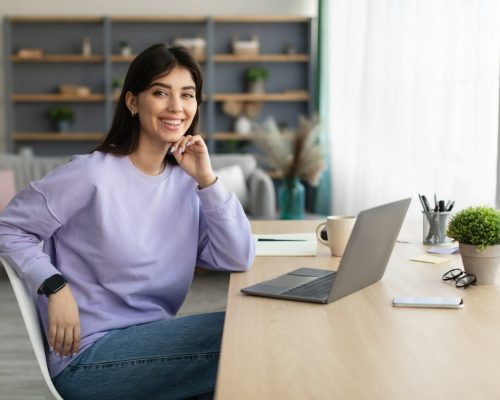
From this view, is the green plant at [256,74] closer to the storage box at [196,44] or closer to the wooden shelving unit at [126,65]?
the wooden shelving unit at [126,65]

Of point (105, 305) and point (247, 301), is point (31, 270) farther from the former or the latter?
point (247, 301)

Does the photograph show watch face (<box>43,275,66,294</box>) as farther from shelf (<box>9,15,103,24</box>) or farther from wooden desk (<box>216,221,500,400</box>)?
shelf (<box>9,15,103,24</box>)

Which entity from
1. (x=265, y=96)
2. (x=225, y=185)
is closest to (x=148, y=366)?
(x=225, y=185)

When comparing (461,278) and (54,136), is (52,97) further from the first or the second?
(461,278)

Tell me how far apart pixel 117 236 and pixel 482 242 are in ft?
2.60

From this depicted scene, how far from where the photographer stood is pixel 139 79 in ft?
6.18

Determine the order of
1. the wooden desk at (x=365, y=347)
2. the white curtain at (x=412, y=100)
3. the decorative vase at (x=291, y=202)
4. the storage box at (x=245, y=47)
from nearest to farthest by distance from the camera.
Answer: the wooden desk at (x=365, y=347), the white curtain at (x=412, y=100), the decorative vase at (x=291, y=202), the storage box at (x=245, y=47)

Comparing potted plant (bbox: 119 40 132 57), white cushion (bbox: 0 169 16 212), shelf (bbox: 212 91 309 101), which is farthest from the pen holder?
potted plant (bbox: 119 40 132 57)

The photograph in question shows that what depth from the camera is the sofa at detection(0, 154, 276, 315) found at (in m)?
4.32

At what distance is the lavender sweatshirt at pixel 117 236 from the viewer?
67.2 inches

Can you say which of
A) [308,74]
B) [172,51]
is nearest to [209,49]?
[308,74]

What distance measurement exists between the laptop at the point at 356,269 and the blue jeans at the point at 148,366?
0.16 meters

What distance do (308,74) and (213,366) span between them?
18.8 feet

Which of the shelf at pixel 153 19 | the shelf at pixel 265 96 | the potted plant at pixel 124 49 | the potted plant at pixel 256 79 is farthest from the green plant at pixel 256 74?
the potted plant at pixel 124 49
